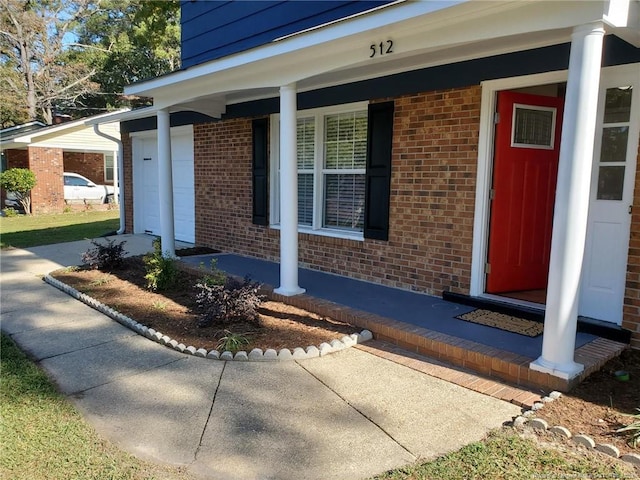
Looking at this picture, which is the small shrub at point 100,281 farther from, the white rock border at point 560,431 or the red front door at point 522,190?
the white rock border at point 560,431

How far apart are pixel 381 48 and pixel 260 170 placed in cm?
395

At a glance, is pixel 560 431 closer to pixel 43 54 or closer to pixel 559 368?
pixel 559 368

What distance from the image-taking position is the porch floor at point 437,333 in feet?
12.4

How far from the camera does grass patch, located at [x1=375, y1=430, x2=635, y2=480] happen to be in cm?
259

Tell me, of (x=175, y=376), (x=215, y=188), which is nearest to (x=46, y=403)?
(x=175, y=376)

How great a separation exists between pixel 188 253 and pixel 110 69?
2790 cm

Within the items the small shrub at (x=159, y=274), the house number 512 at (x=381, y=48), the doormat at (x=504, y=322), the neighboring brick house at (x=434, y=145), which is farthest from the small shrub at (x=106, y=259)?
the doormat at (x=504, y=322)

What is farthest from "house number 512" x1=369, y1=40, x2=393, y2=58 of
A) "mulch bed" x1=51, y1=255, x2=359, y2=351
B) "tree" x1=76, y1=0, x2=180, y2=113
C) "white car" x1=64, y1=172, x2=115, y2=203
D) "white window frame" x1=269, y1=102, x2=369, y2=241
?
"tree" x1=76, y1=0, x2=180, y2=113

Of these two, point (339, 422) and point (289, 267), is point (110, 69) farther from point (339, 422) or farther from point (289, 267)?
point (339, 422)

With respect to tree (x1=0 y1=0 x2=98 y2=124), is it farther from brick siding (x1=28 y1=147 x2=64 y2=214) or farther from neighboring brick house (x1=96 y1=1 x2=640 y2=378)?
neighboring brick house (x1=96 y1=1 x2=640 y2=378)

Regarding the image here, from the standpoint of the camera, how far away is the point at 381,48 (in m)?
4.45

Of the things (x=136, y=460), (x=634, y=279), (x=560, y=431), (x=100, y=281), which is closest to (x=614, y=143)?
(x=634, y=279)

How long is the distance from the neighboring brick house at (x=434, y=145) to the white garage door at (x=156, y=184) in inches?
38.2

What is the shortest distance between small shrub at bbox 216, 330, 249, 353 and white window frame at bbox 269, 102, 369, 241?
2614mm
